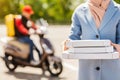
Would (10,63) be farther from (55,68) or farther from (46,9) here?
(46,9)

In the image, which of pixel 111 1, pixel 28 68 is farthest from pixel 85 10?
pixel 28 68

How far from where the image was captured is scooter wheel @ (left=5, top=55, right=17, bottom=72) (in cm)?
1118

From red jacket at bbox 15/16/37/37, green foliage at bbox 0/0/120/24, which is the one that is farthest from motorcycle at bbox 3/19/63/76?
green foliage at bbox 0/0/120/24

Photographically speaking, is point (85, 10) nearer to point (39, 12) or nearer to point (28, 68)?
point (28, 68)

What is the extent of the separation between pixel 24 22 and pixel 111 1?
7.52 metres

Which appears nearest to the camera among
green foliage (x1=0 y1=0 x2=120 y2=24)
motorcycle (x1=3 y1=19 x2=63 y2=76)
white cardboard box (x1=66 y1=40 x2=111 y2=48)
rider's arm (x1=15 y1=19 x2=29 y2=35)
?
white cardboard box (x1=66 y1=40 x2=111 y2=48)

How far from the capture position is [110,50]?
3.07 m

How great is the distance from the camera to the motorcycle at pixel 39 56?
10406mm

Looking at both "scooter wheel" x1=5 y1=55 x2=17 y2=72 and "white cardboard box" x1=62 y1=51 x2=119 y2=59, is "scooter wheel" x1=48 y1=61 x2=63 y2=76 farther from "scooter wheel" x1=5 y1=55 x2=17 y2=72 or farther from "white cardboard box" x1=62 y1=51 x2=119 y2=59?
"white cardboard box" x1=62 y1=51 x2=119 y2=59

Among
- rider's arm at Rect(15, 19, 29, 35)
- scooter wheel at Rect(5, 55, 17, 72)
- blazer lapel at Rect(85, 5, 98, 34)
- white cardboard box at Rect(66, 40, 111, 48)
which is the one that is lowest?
white cardboard box at Rect(66, 40, 111, 48)

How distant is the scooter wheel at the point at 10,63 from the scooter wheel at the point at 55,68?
107cm

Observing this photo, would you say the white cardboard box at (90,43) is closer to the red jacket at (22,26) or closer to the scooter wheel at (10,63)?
the red jacket at (22,26)

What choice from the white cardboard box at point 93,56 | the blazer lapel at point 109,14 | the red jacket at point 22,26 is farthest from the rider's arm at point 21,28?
the white cardboard box at point 93,56

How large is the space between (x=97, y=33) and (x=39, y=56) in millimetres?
7643
